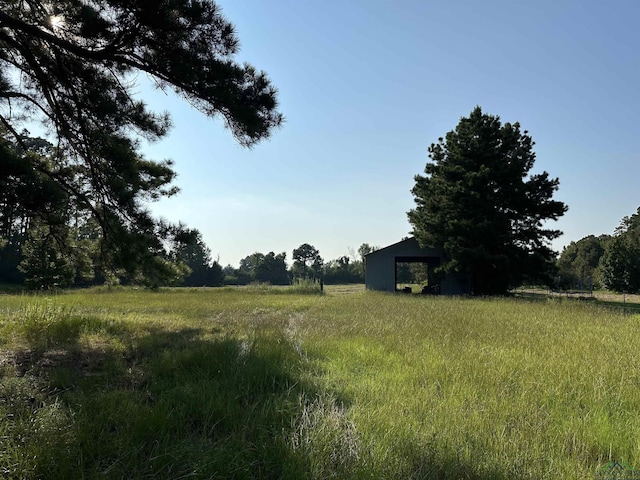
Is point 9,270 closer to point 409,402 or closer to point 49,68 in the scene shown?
point 49,68

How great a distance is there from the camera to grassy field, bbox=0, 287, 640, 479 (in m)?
2.09

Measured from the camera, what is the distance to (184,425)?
2.63 m

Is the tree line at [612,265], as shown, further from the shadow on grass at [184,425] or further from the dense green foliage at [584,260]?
the shadow on grass at [184,425]

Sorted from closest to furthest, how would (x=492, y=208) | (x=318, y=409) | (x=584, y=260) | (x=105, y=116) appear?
(x=318, y=409), (x=105, y=116), (x=492, y=208), (x=584, y=260)

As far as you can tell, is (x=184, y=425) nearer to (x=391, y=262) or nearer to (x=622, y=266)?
(x=391, y=262)

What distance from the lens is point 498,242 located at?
20.3m

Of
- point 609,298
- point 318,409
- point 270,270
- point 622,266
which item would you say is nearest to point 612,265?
point 622,266

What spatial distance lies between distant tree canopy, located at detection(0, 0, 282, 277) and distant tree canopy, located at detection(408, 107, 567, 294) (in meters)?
16.9

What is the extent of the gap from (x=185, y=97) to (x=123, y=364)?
4313 mm

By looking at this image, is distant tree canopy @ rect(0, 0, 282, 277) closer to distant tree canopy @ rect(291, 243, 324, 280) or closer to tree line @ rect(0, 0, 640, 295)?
tree line @ rect(0, 0, 640, 295)

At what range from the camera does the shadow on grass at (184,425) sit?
6.66 ft

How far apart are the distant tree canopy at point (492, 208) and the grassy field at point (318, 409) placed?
15.4 metres

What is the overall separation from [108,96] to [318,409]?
20.6 feet

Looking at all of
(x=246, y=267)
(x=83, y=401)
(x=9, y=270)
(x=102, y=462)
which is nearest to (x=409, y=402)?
(x=102, y=462)
